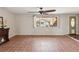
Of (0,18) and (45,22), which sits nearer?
(0,18)

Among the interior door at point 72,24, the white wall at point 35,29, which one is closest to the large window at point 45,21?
the white wall at point 35,29

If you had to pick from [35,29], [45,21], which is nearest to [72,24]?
[45,21]

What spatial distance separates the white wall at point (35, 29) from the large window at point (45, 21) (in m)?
0.38

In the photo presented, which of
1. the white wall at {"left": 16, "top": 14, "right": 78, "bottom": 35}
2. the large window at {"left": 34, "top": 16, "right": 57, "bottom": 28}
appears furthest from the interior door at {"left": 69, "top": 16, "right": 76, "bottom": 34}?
the large window at {"left": 34, "top": 16, "right": 57, "bottom": 28}

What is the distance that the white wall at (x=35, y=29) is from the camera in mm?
12266

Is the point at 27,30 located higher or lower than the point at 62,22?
lower

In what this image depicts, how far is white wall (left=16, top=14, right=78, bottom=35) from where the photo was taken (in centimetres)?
1227

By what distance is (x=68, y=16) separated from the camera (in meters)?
12.3

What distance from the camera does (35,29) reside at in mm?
12258
